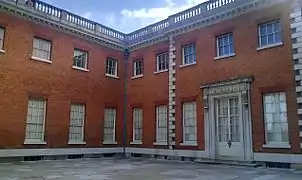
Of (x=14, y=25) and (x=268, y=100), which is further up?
(x=14, y=25)

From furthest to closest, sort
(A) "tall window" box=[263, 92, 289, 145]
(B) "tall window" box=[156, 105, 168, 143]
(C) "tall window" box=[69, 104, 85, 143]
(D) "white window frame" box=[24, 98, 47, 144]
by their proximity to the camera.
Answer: (B) "tall window" box=[156, 105, 168, 143] < (C) "tall window" box=[69, 104, 85, 143] < (D) "white window frame" box=[24, 98, 47, 144] < (A) "tall window" box=[263, 92, 289, 145]

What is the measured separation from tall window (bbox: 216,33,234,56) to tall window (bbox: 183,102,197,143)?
3317mm

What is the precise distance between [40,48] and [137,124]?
7.97 metres

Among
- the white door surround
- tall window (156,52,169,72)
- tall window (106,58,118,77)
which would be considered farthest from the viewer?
tall window (106,58,118,77)

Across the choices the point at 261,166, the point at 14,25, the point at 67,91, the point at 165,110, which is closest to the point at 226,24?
the point at 165,110

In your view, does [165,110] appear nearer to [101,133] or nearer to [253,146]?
[101,133]

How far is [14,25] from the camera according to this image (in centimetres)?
1541

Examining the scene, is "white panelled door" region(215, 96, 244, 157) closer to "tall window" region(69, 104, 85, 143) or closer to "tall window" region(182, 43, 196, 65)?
"tall window" region(182, 43, 196, 65)

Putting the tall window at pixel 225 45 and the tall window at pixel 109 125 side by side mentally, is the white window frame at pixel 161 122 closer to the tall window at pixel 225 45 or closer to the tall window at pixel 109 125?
the tall window at pixel 109 125

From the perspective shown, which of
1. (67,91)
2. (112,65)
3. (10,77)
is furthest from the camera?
(112,65)

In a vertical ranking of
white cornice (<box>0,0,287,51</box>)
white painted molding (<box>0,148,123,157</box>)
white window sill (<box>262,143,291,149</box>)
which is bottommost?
Result: white painted molding (<box>0,148,123,157</box>)

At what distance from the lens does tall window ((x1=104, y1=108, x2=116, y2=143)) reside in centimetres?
1970

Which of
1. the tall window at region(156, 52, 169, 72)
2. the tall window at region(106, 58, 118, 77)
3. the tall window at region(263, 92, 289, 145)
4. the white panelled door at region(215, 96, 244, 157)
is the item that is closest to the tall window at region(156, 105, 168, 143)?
the tall window at region(156, 52, 169, 72)

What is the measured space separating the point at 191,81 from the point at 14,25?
401 inches
